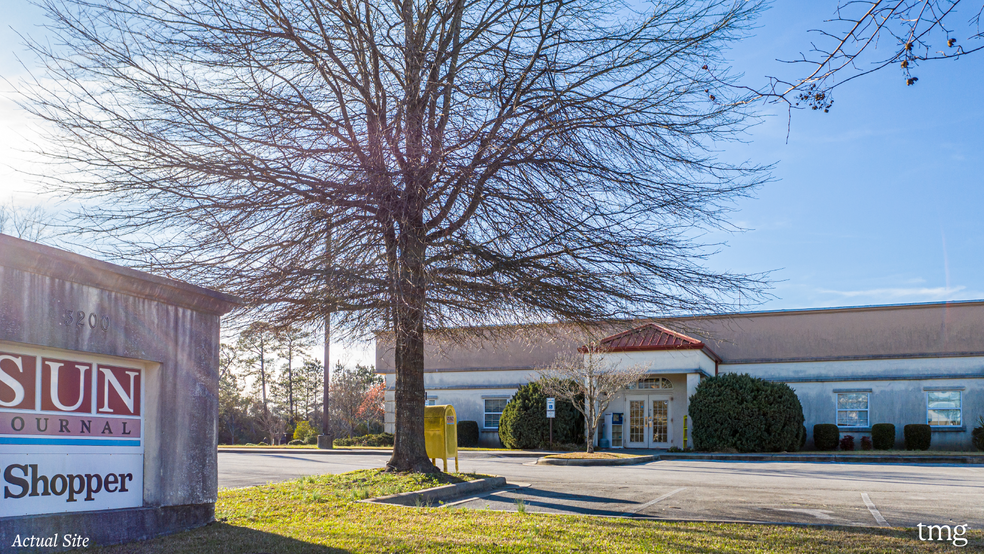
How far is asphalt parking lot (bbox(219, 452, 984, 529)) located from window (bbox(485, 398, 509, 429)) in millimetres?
14698

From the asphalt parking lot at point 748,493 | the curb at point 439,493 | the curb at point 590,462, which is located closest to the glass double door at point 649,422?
the curb at point 590,462

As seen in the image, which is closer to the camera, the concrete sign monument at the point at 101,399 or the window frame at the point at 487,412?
the concrete sign monument at the point at 101,399

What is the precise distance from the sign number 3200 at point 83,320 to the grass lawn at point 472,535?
1.89 meters

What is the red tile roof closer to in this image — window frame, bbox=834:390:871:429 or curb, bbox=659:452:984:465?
curb, bbox=659:452:984:465

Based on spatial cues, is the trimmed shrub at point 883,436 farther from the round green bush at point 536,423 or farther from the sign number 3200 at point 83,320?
the sign number 3200 at point 83,320

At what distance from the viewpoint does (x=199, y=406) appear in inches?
296

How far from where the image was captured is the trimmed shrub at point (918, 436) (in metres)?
26.6

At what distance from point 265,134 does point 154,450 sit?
15.7 feet

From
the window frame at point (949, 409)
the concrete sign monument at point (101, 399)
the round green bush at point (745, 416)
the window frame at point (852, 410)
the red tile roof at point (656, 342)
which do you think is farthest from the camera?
the window frame at point (852, 410)

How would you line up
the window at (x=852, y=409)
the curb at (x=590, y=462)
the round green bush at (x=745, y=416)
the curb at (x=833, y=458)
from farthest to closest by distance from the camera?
the window at (x=852, y=409) < the round green bush at (x=745, y=416) < the curb at (x=833, y=458) < the curb at (x=590, y=462)

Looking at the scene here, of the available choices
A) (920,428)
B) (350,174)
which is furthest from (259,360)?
(350,174)

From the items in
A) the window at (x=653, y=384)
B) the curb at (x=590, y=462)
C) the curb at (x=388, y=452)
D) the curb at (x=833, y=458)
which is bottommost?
the curb at (x=388, y=452)

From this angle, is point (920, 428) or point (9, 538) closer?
point (9, 538)

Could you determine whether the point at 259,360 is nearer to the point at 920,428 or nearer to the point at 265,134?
the point at 920,428
